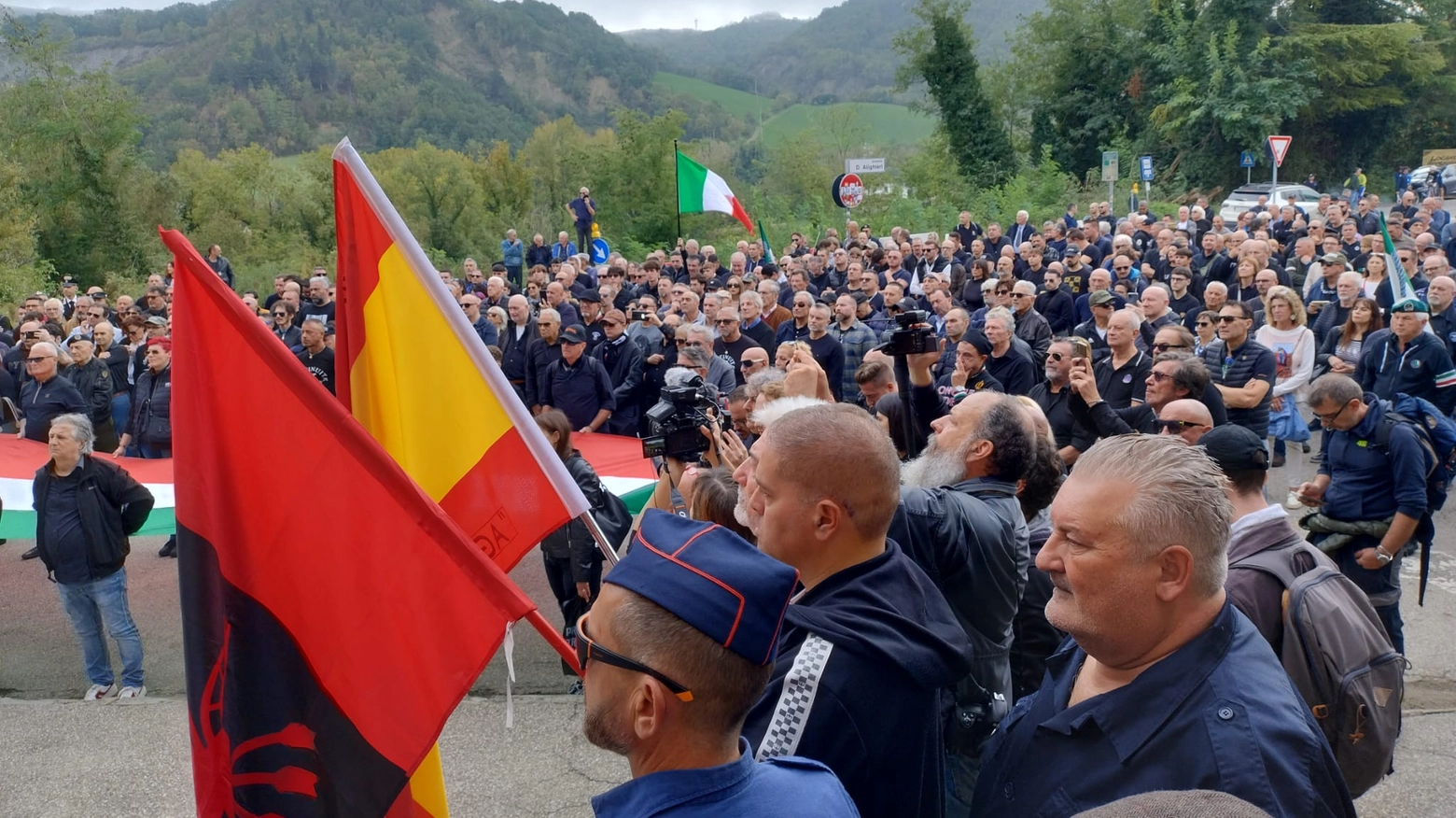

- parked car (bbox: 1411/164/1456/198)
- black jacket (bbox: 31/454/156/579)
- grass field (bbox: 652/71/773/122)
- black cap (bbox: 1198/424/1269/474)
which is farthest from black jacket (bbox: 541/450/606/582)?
grass field (bbox: 652/71/773/122)

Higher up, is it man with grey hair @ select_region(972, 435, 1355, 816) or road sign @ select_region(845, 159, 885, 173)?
road sign @ select_region(845, 159, 885, 173)

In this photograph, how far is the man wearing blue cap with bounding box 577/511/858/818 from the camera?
176 centimetres

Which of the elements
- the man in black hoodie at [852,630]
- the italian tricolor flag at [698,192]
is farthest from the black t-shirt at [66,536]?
the italian tricolor flag at [698,192]

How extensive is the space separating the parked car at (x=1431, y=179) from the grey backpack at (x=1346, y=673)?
34.8 metres

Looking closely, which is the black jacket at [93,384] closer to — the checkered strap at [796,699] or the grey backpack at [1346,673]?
the checkered strap at [796,699]

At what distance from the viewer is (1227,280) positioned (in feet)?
43.2

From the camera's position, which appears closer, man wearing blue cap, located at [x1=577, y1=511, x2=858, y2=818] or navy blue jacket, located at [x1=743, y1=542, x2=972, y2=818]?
man wearing blue cap, located at [x1=577, y1=511, x2=858, y2=818]

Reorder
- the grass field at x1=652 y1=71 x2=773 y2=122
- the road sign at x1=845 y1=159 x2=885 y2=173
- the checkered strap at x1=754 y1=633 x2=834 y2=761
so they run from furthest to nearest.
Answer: the grass field at x1=652 y1=71 x2=773 y2=122 < the road sign at x1=845 y1=159 x2=885 y2=173 < the checkered strap at x1=754 y1=633 x2=834 y2=761

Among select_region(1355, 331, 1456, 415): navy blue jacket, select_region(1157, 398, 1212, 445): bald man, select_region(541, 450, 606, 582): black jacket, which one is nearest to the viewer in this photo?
select_region(1157, 398, 1212, 445): bald man

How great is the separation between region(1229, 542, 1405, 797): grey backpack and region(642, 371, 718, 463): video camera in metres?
2.47

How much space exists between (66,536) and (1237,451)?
19.5 feet

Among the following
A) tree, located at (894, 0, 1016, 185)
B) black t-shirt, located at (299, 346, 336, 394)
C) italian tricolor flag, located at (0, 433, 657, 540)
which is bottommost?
italian tricolor flag, located at (0, 433, 657, 540)

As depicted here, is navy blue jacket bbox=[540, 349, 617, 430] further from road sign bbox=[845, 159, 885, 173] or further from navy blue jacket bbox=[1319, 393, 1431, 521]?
road sign bbox=[845, 159, 885, 173]

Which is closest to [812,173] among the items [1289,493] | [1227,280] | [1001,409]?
[1227,280]
